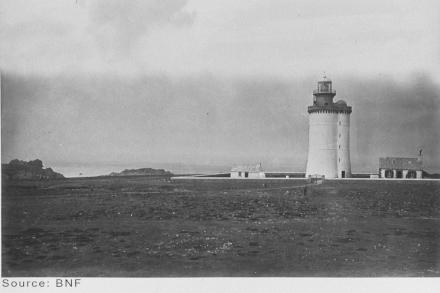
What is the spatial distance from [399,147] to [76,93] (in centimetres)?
579

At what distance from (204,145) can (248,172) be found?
176cm

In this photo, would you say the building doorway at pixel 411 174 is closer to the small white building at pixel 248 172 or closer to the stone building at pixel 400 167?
the stone building at pixel 400 167

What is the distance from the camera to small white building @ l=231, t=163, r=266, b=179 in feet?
34.1

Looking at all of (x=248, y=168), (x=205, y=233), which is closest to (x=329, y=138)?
(x=248, y=168)

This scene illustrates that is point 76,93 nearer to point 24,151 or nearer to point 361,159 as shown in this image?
point 24,151

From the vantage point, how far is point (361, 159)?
34.9 feet

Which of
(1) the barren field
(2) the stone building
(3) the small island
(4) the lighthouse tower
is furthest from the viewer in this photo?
(4) the lighthouse tower

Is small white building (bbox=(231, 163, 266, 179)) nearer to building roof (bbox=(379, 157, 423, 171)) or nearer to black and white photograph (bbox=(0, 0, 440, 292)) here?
black and white photograph (bbox=(0, 0, 440, 292))

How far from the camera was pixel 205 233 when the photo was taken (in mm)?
8156

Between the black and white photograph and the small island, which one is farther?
the small island

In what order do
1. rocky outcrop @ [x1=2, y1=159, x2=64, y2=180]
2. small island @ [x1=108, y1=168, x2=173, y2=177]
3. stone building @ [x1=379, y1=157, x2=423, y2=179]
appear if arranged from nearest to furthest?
rocky outcrop @ [x1=2, y1=159, x2=64, y2=180], small island @ [x1=108, y1=168, x2=173, y2=177], stone building @ [x1=379, y1=157, x2=423, y2=179]

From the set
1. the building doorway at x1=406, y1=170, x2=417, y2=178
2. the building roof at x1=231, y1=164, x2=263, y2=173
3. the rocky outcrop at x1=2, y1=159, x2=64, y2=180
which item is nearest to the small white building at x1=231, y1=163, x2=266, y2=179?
the building roof at x1=231, y1=164, x2=263, y2=173

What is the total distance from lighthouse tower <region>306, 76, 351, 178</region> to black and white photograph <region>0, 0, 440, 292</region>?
2.81ft

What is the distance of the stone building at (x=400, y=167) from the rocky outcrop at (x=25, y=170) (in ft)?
20.7
